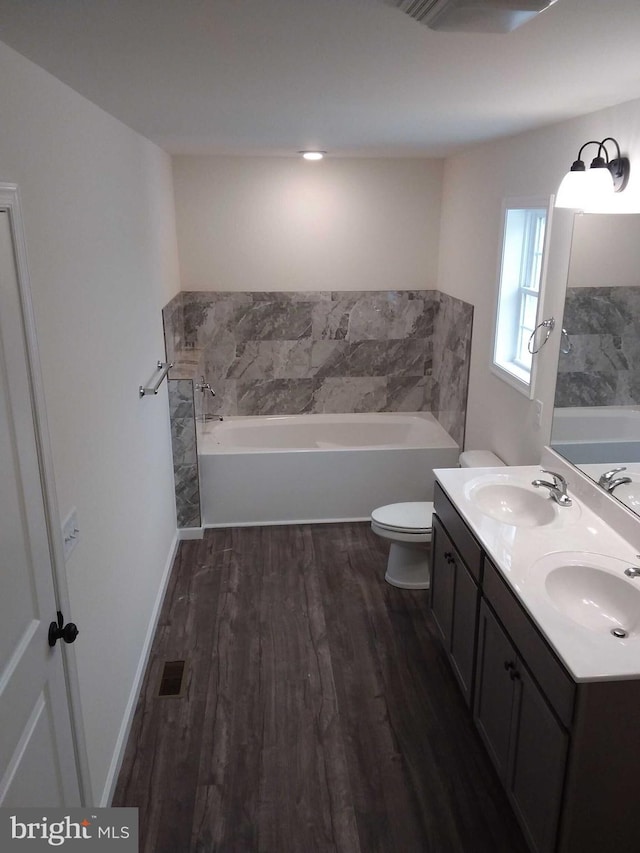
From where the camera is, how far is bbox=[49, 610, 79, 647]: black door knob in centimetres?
173

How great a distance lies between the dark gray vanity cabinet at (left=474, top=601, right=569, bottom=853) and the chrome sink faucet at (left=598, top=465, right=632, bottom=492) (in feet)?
2.22

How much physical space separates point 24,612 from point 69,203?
127 cm

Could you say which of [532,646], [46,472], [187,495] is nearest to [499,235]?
[532,646]

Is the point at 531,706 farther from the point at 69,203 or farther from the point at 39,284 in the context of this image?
the point at 69,203

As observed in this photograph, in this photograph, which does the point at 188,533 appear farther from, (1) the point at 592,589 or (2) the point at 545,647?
(2) the point at 545,647

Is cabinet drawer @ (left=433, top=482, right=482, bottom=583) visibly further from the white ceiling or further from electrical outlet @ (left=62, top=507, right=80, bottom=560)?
the white ceiling

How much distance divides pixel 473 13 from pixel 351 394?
A: 13.0ft

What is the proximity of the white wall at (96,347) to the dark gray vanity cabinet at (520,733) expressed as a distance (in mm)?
1383

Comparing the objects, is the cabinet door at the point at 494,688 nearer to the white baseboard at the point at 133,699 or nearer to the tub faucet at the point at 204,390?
the white baseboard at the point at 133,699

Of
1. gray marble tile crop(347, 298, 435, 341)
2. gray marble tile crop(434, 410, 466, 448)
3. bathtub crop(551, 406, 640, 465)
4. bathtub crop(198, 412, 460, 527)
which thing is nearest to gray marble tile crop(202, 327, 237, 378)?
bathtub crop(198, 412, 460, 527)

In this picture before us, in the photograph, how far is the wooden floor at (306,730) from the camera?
229 centimetres

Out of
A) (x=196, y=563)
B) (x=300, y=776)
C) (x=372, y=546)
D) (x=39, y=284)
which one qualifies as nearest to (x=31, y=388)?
(x=39, y=284)

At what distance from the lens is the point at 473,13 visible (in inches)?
48.3

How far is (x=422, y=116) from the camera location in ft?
8.69
